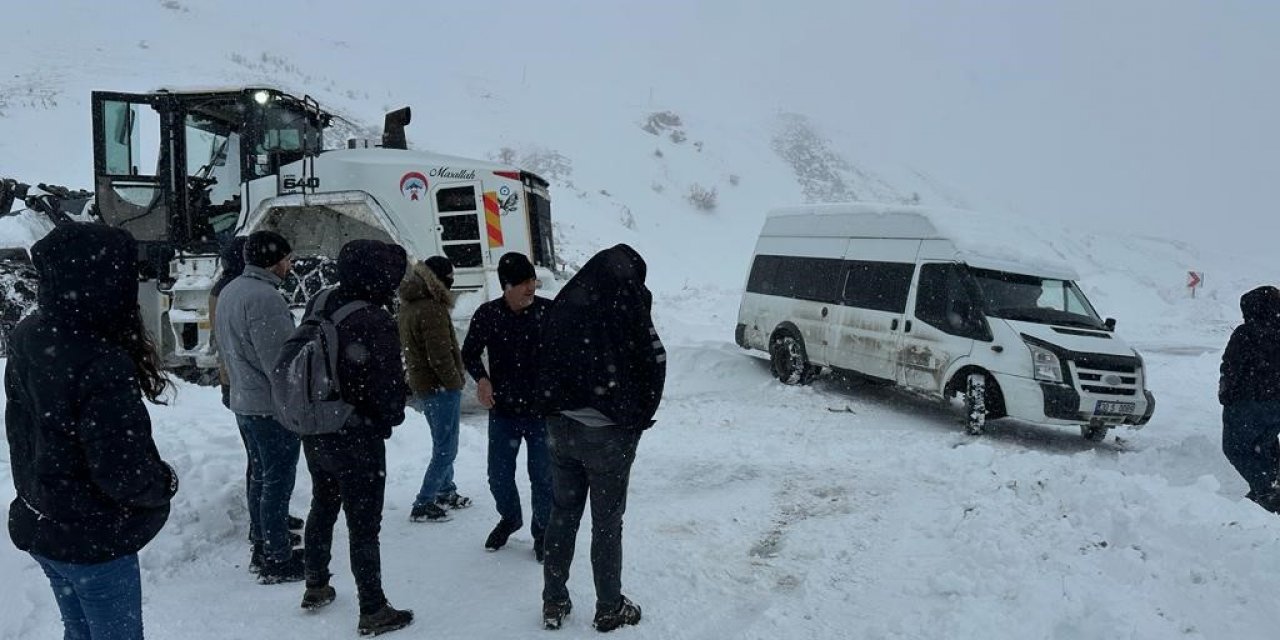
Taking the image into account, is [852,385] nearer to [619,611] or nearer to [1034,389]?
[1034,389]

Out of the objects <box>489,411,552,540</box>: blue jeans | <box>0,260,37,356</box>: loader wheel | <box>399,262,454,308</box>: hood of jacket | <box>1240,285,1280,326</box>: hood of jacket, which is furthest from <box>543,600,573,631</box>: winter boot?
<box>0,260,37,356</box>: loader wheel

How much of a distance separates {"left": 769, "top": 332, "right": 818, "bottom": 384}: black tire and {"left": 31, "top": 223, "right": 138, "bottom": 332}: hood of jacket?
9.43 meters

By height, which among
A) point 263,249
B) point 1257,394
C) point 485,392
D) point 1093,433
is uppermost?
point 263,249

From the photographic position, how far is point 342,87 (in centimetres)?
3822

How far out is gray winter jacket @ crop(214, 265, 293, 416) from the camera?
3.88 metres

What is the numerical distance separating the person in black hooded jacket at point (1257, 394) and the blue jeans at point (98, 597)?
254 inches

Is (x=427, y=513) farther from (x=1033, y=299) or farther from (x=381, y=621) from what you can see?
(x=1033, y=299)

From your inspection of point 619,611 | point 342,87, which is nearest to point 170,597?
point 619,611

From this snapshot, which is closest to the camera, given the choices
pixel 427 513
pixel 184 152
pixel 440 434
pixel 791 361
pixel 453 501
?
pixel 440 434

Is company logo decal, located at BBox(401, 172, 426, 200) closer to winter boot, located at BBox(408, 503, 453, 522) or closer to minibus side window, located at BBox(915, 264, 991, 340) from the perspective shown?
winter boot, located at BBox(408, 503, 453, 522)

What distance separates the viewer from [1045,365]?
26.4 feet

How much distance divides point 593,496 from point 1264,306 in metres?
5.14

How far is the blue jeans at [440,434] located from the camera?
493 centimetres

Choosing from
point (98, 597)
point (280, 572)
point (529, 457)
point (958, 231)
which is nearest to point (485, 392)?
point (529, 457)
